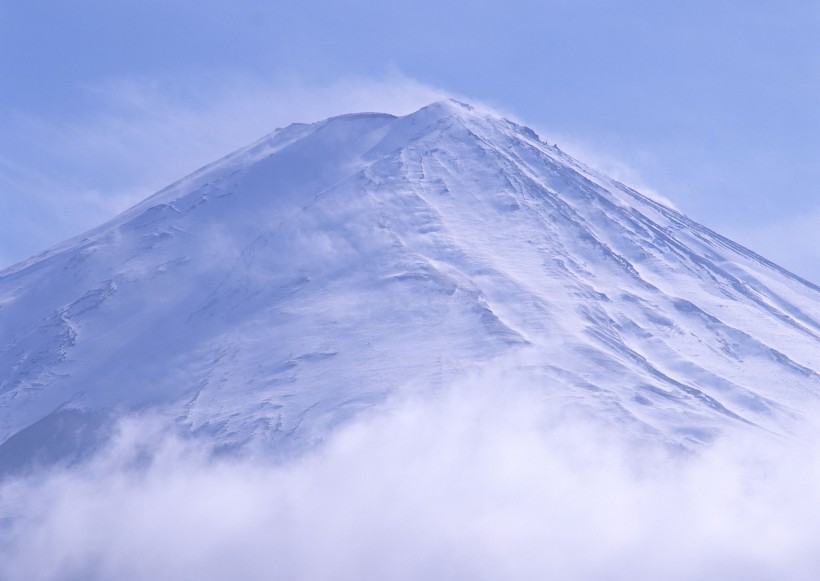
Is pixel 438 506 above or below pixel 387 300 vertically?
below

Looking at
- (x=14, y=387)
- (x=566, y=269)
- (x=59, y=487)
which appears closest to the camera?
(x=59, y=487)

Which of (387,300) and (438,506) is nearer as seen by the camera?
(438,506)

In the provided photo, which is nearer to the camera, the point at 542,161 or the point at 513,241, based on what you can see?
the point at 513,241

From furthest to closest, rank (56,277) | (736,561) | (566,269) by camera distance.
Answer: (56,277) → (566,269) → (736,561)

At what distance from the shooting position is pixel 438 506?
2231 inches

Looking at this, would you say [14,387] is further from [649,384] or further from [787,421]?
[787,421]

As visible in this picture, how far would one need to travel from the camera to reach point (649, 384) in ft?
200

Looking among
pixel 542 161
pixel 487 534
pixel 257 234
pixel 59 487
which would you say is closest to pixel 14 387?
pixel 59 487

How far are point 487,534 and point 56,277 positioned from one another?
27381mm

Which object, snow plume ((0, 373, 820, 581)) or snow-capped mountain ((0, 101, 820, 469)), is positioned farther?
snow-capped mountain ((0, 101, 820, 469))

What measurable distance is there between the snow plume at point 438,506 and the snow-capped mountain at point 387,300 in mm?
1243

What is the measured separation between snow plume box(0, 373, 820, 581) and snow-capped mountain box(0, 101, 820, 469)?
4.08ft

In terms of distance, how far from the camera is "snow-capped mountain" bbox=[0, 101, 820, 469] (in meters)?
60.8

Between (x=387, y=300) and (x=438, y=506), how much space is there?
11.7 m
